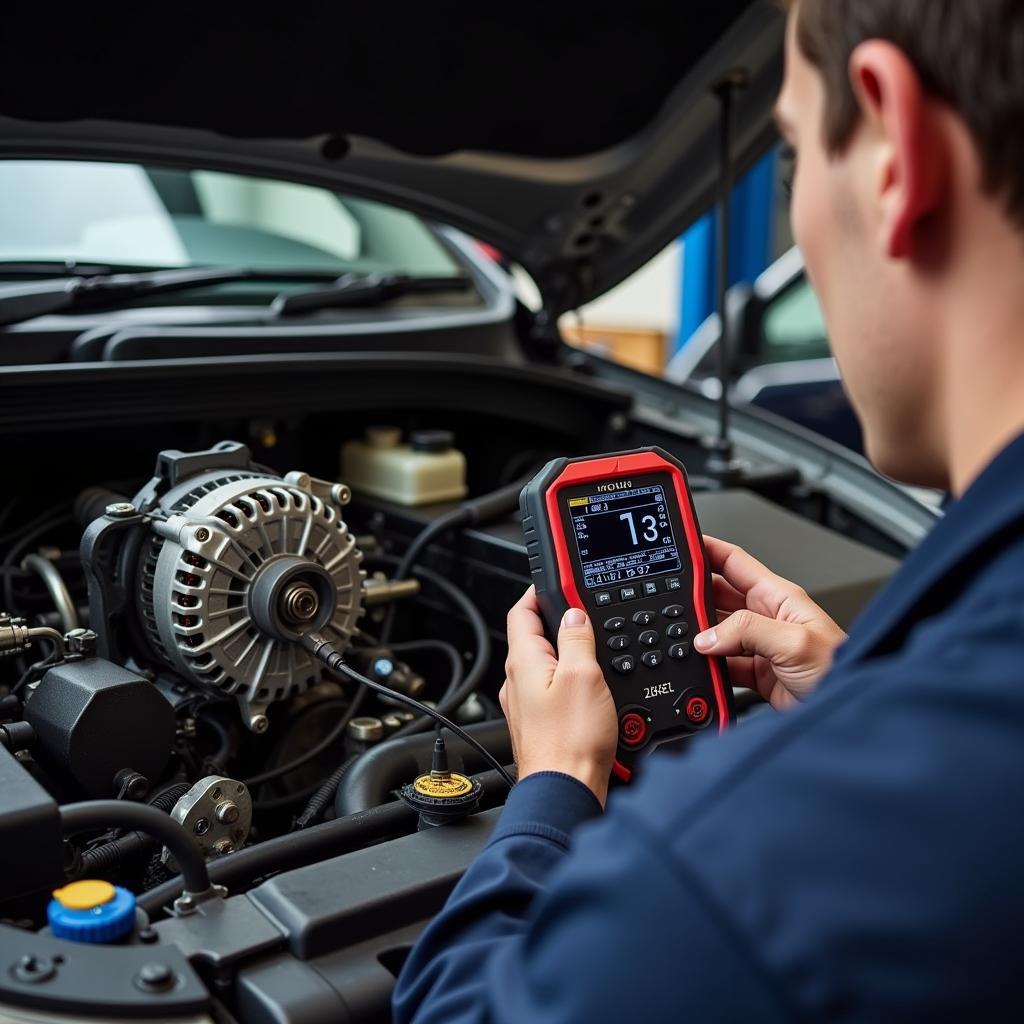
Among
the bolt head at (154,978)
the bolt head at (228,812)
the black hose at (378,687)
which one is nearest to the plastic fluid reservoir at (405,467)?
the black hose at (378,687)

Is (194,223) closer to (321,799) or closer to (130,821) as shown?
(321,799)

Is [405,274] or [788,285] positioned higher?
[405,274]

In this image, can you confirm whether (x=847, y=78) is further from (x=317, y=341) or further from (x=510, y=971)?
(x=317, y=341)

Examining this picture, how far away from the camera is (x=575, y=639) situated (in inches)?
36.9

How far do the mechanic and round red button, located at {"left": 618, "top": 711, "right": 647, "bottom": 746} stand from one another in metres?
0.25

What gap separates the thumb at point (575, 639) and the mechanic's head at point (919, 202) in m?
0.31

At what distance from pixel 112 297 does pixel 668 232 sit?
90 cm

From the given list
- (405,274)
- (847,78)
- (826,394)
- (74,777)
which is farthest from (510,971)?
(826,394)

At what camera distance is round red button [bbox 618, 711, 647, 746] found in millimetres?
1009

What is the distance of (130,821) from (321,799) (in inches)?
11.7

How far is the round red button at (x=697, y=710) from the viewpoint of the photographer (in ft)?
3.44

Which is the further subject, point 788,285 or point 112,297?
point 788,285

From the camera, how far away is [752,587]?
111 cm

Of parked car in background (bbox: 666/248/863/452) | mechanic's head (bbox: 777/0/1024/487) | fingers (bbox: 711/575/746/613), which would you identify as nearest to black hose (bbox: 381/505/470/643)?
fingers (bbox: 711/575/746/613)
